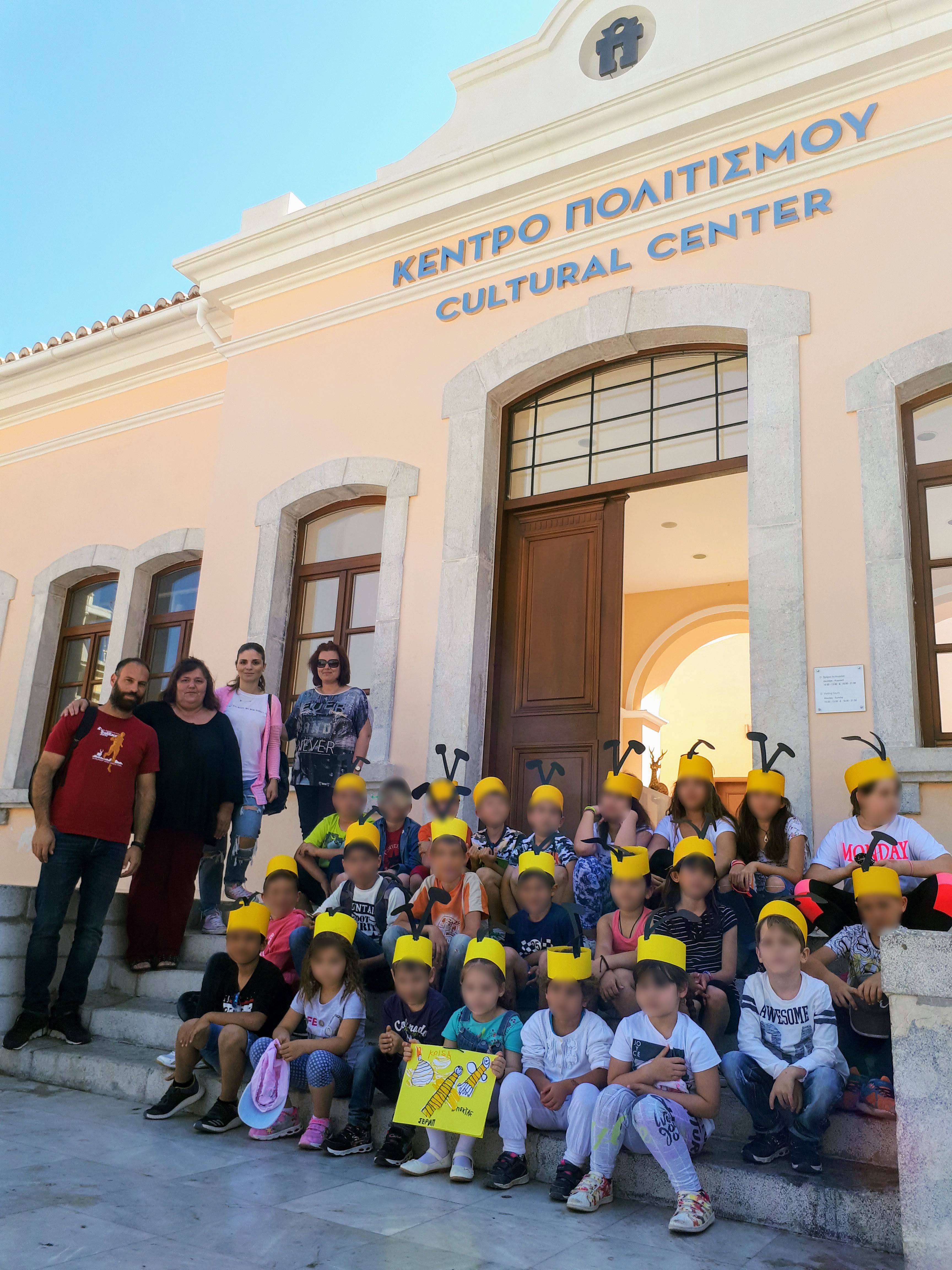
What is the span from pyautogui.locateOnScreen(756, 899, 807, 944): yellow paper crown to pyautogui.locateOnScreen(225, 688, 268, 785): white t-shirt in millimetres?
3378

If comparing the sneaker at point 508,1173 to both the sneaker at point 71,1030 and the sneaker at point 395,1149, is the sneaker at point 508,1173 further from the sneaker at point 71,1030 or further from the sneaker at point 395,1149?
the sneaker at point 71,1030

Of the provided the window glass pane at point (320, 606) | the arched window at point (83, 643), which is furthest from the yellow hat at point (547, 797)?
the arched window at point (83, 643)

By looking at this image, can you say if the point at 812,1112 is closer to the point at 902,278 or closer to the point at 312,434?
the point at 902,278

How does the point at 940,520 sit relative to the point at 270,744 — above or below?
above

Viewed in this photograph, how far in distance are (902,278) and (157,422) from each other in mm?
7089

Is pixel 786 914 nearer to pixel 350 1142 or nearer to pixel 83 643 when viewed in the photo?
pixel 350 1142

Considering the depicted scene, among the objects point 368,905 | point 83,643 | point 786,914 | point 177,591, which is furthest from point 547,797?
point 83,643

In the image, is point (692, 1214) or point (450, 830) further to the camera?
point (450, 830)

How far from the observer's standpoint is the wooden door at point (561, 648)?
6734mm

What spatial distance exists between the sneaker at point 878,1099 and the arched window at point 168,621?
24.1 ft

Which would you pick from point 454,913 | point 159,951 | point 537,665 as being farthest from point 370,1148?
point 537,665

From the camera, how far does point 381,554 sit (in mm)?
7785

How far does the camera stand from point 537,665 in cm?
709

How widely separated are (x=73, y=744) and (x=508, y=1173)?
3104 mm
